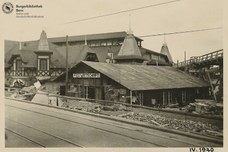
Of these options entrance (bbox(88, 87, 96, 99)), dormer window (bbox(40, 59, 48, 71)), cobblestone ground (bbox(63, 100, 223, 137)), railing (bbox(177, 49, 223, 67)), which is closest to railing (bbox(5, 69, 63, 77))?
dormer window (bbox(40, 59, 48, 71))

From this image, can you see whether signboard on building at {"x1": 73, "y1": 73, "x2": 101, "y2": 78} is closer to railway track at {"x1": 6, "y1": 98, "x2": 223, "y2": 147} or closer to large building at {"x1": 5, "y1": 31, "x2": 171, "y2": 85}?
large building at {"x1": 5, "y1": 31, "x2": 171, "y2": 85}

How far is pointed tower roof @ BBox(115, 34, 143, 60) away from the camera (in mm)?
20328

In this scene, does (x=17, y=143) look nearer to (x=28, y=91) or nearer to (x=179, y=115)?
(x=179, y=115)

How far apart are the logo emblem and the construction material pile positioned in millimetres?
4501

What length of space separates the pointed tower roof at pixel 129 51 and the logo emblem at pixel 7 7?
13350 mm

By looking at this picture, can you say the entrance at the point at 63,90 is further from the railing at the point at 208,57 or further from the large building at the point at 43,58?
the railing at the point at 208,57

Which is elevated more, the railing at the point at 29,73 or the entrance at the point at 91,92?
the railing at the point at 29,73

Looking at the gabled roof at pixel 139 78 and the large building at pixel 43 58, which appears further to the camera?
the large building at pixel 43 58

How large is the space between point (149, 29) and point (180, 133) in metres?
3.88

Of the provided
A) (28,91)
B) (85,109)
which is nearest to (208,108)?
(85,109)

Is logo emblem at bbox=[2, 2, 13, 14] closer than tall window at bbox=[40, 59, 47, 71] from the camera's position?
Yes

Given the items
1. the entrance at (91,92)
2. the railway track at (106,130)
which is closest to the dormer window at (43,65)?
the entrance at (91,92)

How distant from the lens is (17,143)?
6.66m

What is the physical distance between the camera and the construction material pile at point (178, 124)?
668 cm
